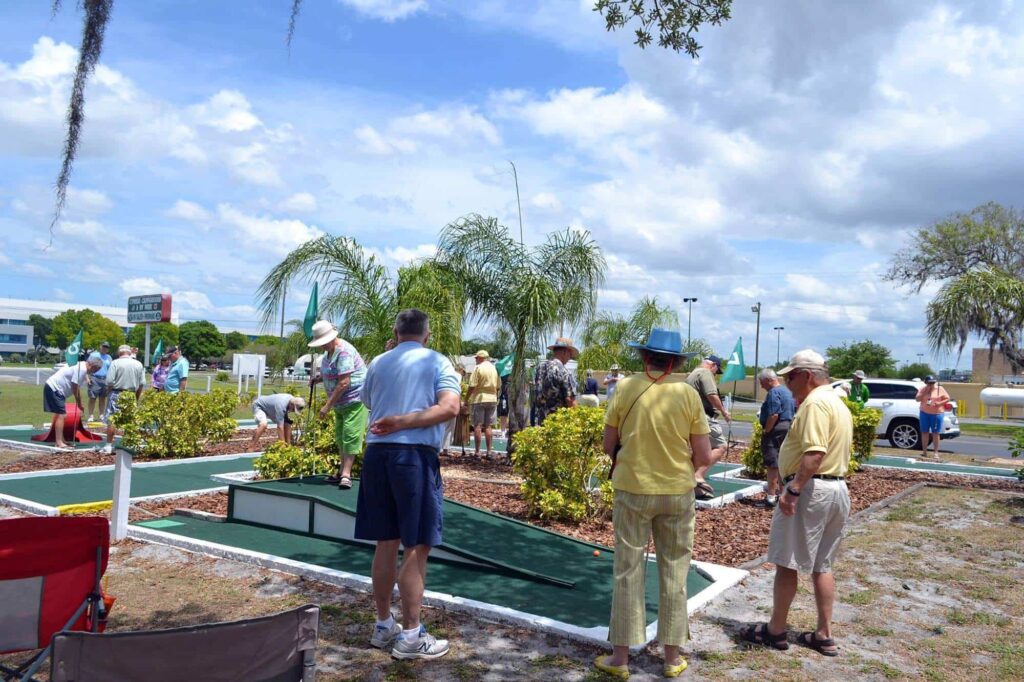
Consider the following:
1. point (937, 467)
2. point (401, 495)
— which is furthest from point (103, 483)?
point (937, 467)

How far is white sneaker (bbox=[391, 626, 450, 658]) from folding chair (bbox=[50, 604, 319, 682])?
1.92 m

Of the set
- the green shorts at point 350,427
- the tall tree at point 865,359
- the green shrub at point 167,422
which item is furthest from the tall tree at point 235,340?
the green shorts at point 350,427

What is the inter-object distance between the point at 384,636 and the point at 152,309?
16242 mm

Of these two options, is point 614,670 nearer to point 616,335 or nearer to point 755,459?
point 755,459

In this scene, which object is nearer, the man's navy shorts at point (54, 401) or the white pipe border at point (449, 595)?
the white pipe border at point (449, 595)

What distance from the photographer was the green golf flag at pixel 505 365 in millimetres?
12422

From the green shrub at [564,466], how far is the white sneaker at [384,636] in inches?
131

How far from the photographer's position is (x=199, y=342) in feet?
298

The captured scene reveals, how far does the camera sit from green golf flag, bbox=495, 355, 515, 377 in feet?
40.8

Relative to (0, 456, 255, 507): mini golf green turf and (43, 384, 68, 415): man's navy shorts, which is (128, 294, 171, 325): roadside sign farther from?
(0, 456, 255, 507): mini golf green turf

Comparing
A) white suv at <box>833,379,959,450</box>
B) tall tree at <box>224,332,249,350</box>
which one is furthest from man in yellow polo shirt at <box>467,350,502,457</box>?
tall tree at <box>224,332,249,350</box>

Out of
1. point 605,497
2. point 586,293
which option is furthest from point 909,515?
point 586,293

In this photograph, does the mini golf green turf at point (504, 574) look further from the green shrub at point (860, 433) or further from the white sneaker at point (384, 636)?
the green shrub at point (860, 433)

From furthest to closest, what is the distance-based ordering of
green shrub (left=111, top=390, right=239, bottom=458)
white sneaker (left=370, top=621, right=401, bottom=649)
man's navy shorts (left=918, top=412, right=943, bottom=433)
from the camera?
man's navy shorts (left=918, top=412, right=943, bottom=433)
green shrub (left=111, top=390, right=239, bottom=458)
white sneaker (left=370, top=621, right=401, bottom=649)
